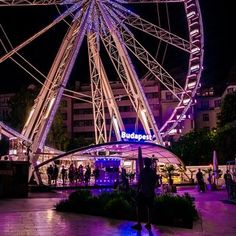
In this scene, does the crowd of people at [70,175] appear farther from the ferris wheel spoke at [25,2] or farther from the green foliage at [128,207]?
the green foliage at [128,207]

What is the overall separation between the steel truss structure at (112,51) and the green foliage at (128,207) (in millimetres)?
22399

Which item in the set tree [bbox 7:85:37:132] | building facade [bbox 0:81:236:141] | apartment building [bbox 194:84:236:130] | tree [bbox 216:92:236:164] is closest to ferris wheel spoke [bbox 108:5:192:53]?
tree [bbox 216:92:236:164]

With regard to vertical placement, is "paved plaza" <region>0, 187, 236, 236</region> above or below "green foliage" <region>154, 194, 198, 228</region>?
below

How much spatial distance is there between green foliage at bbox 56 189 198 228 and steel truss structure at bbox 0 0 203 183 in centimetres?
2240

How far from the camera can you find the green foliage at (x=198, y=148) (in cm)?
8394

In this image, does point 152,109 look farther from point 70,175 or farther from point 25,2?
point 25,2

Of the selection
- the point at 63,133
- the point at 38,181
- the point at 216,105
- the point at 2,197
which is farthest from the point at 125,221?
the point at 216,105

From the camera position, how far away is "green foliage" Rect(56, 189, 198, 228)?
14781 mm

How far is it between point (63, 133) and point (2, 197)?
162ft

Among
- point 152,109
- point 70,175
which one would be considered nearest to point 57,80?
point 70,175

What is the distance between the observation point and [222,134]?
70062 mm

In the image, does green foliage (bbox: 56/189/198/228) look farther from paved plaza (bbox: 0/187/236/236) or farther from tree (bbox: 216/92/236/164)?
tree (bbox: 216/92/236/164)

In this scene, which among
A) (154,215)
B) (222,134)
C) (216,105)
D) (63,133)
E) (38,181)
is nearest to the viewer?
(154,215)

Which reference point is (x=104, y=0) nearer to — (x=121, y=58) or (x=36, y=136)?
(x=121, y=58)
